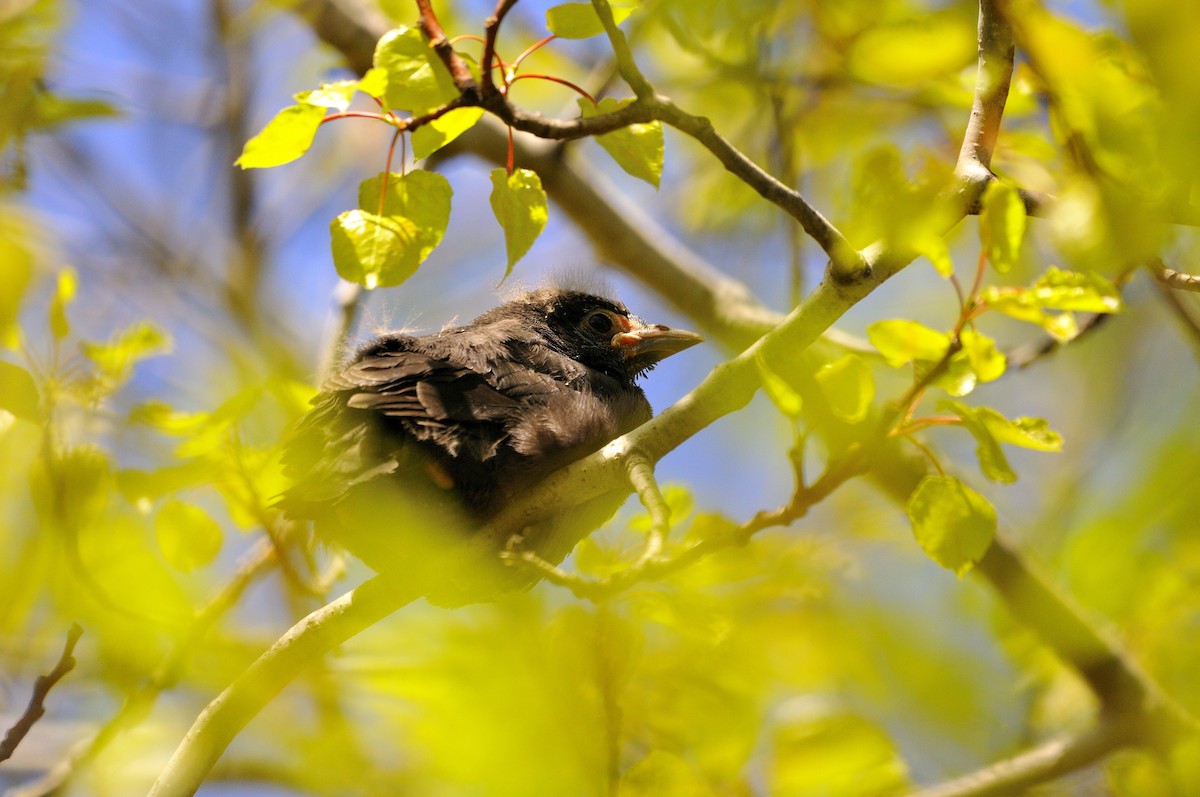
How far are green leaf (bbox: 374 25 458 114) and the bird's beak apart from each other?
1.66m

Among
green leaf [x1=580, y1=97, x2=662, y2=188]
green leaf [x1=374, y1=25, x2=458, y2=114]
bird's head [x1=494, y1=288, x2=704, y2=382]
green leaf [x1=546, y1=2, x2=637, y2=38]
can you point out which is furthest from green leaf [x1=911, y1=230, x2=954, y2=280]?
bird's head [x1=494, y1=288, x2=704, y2=382]

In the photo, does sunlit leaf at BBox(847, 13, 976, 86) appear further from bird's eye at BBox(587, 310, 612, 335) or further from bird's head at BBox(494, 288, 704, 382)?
bird's eye at BBox(587, 310, 612, 335)

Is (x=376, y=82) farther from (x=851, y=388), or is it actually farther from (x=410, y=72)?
(x=851, y=388)

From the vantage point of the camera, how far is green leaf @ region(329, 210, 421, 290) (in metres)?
1.92

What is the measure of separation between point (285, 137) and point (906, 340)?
121 centimetres

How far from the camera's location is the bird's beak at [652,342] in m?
3.46

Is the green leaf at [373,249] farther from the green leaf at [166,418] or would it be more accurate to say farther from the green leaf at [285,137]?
the green leaf at [166,418]

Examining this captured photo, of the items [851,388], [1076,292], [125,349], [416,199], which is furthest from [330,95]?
[1076,292]

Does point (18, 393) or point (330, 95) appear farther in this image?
point (18, 393)

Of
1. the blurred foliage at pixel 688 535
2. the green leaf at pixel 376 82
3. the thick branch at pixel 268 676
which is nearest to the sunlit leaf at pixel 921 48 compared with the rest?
the blurred foliage at pixel 688 535

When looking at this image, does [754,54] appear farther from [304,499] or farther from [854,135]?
[304,499]

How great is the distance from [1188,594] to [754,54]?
7.14 feet

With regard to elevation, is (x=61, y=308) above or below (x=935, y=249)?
above

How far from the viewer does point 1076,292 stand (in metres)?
1.72
